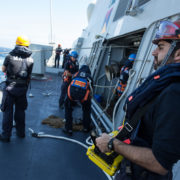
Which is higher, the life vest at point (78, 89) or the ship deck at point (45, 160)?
the life vest at point (78, 89)

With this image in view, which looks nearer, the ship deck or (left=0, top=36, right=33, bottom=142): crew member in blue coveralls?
the ship deck

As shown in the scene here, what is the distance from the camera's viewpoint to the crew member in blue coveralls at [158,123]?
0.62 meters

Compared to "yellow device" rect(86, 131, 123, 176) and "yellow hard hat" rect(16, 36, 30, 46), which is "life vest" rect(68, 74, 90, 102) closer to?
"yellow hard hat" rect(16, 36, 30, 46)

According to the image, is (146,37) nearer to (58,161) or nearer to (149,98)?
(149,98)

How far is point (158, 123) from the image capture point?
65 cm

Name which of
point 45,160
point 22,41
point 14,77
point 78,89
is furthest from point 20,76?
point 45,160

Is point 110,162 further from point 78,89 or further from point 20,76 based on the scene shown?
point 20,76

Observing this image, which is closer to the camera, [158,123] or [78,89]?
[158,123]

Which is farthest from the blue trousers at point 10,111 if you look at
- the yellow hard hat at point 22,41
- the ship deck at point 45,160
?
the yellow hard hat at point 22,41

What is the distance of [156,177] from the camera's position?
79 cm

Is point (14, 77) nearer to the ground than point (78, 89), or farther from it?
farther from it

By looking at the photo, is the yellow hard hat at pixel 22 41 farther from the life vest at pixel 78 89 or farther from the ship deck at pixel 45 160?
the ship deck at pixel 45 160

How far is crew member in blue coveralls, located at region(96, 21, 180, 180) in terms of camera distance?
617 mm

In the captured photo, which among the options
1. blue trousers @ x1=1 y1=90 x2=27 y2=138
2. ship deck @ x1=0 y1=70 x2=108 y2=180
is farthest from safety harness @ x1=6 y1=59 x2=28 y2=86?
ship deck @ x1=0 y1=70 x2=108 y2=180
